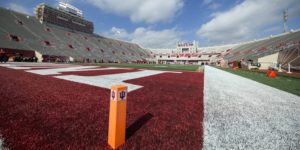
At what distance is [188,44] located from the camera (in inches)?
3784

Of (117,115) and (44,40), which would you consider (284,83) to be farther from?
(44,40)

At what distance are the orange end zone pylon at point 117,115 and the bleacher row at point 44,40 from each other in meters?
37.9

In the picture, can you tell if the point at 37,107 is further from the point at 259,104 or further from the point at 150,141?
the point at 259,104

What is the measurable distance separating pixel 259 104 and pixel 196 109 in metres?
2.07

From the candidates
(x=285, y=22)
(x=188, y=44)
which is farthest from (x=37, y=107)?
(x=188, y=44)

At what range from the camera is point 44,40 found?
3809cm

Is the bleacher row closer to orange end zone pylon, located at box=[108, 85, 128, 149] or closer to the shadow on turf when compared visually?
the shadow on turf

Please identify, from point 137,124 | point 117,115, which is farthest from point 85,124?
point 117,115

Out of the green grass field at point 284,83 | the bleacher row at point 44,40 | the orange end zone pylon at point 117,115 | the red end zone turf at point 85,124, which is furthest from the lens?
the bleacher row at point 44,40

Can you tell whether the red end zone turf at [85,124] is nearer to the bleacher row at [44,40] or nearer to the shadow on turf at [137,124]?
the shadow on turf at [137,124]

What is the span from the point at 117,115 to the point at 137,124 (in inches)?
33.6

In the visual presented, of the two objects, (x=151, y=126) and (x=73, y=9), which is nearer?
(x=151, y=126)

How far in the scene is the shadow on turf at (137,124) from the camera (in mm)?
2083

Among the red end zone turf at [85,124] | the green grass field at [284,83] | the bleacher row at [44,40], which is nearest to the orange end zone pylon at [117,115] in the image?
the red end zone turf at [85,124]
